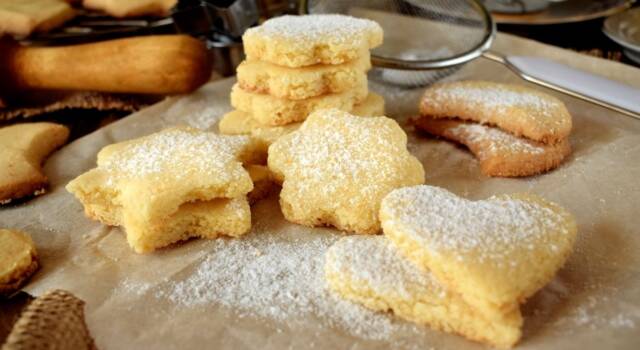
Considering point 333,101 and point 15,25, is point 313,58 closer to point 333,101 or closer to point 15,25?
point 333,101

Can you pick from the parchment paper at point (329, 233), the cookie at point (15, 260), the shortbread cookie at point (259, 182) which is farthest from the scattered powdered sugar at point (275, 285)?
the cookie at point (15, 260)

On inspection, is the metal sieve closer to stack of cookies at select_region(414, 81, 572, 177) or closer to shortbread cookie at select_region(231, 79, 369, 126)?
stack of cookies at select_region(414, 81, 572, 177)

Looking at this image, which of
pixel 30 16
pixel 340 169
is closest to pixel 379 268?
pixel 340 169

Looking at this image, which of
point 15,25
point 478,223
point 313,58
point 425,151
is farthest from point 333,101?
point 15,25

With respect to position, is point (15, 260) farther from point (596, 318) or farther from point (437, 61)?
point (437, 61)

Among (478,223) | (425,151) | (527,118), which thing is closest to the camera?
(478,223)

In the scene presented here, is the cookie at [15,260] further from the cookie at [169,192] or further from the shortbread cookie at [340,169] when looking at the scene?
the shortbread cookie at [340,169]
